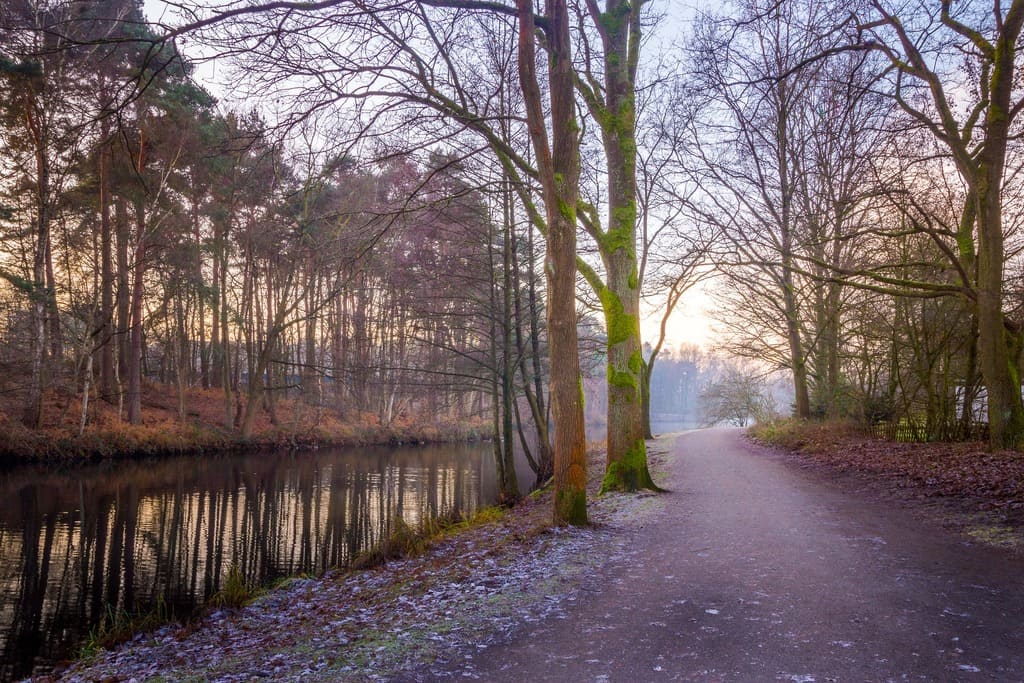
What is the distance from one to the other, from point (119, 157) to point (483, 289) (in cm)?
1443

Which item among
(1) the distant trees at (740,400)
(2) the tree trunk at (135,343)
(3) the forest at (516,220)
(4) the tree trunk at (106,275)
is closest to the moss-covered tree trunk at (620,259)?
(3) the forest at (516,220)

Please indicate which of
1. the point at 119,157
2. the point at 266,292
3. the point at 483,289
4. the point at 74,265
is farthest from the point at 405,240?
the point at 266,292

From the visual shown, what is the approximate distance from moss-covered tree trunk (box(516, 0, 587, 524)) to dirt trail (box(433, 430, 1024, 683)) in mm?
1098

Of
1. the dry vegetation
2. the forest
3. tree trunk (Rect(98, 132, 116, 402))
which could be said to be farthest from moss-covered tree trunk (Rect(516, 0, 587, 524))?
the dry vegetation

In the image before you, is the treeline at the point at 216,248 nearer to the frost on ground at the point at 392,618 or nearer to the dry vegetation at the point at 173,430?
the dry vegetation at the point at 173,430

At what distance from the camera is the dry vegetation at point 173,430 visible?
20.9 m

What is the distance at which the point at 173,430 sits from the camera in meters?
25.7

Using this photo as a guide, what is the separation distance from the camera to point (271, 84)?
769cm

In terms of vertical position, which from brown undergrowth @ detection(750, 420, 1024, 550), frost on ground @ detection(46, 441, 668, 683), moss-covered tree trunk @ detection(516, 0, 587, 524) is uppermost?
moss-covered tree trunk @ detection(516, 0, 587, 524)

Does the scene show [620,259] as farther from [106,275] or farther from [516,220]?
[106,275]

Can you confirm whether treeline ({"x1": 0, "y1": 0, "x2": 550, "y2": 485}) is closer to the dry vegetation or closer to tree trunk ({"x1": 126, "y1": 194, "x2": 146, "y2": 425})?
tree trunk ({"x1": 126, "y1": 194, "x2": 146, "y2": 425})

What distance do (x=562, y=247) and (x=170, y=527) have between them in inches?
408

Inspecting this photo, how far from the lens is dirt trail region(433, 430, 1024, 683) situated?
4.08m

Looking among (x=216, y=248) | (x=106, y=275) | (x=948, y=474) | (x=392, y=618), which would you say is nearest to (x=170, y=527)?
(x=392, y=618)
